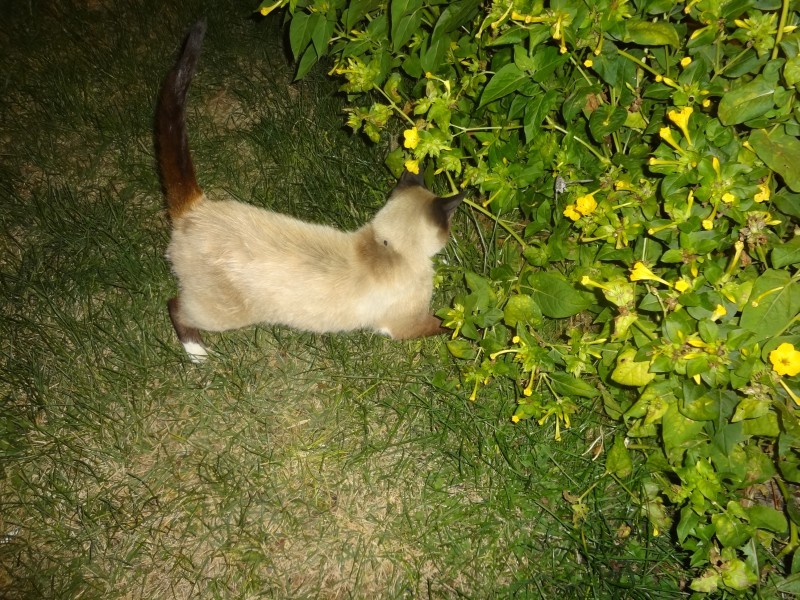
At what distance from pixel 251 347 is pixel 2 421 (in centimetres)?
128

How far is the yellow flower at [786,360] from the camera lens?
1.32m

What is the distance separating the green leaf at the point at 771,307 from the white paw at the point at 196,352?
2357 mm

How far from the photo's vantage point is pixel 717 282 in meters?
1.52

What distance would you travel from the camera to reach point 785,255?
1.49 metres

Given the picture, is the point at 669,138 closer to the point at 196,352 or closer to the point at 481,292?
the point at 481,292

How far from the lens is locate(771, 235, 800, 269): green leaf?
1481 mm

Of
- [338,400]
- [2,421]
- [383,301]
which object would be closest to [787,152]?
[383,301]

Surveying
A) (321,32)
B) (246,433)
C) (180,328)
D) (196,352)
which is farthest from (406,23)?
(246,433)

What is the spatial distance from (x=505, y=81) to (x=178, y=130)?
131cm

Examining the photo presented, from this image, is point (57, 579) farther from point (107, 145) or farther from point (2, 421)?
point (107, 145)

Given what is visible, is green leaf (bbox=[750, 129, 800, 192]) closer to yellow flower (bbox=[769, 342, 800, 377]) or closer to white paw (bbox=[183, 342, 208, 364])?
yellow flower (bbox=[769, 342, 800, 377])

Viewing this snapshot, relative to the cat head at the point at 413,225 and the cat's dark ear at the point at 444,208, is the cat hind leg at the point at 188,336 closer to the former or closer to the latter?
the cat head at the point at 413,225

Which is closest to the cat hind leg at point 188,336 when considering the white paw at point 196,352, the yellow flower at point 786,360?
the white paw at point 196,352

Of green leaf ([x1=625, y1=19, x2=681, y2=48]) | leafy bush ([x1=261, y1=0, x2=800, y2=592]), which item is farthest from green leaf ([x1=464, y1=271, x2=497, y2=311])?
green leaf ([x1=625, y1=19, x2=681, y2=48])
